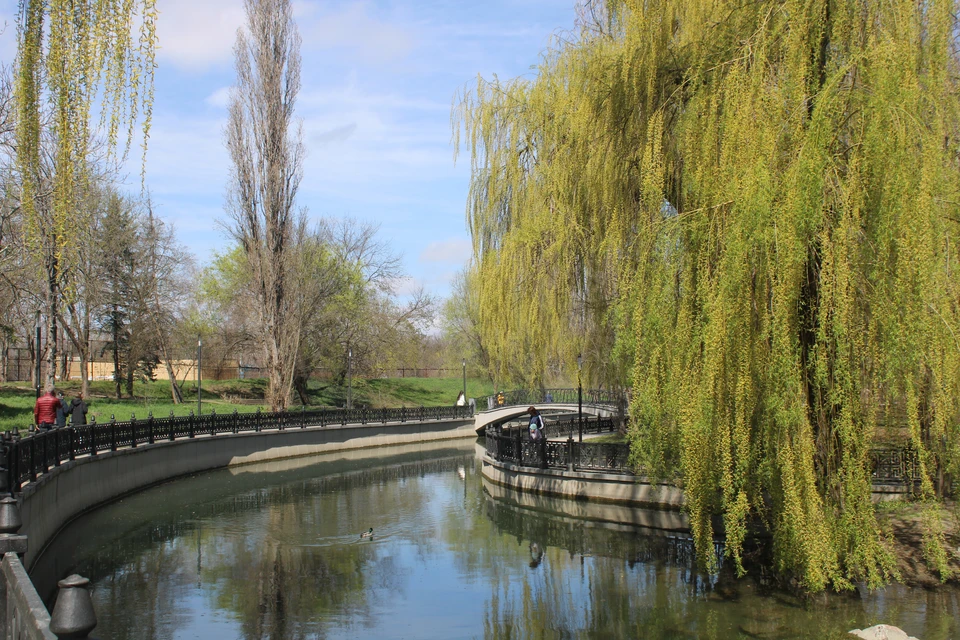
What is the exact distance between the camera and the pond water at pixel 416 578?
10.4m

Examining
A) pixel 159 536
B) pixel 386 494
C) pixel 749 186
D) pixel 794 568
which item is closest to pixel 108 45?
pixel 749 186

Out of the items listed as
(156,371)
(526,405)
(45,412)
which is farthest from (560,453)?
(156,371)

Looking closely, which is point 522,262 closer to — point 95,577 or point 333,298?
point 95,577

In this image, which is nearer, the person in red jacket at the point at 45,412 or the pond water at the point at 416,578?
the pond water at the point at 416,578

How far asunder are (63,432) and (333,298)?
33.6 m

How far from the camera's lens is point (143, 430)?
2372 cm

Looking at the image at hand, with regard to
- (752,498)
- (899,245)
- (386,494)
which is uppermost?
(899,245)

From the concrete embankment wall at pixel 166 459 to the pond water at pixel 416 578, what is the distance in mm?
503

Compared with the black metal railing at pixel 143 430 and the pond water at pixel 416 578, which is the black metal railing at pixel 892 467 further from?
the black metal railing at pixel 143 430

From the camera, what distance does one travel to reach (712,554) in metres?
10.1

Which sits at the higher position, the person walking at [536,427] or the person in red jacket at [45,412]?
the person in red jacket at [45,412]

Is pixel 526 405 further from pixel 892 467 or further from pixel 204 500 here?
pixel 892 467

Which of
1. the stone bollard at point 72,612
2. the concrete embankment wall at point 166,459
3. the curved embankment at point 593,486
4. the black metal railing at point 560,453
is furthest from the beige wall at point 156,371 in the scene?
the stone bollard at point 72,612

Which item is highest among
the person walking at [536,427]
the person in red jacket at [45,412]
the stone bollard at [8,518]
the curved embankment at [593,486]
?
the person in red jacket at [45,412]
